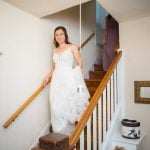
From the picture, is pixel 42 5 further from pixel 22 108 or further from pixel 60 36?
pixel 22 108

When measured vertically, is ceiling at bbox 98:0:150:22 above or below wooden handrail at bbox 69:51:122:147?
above

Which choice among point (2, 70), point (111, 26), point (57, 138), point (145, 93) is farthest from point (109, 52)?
point (57, 138)

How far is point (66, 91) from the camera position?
2.53m

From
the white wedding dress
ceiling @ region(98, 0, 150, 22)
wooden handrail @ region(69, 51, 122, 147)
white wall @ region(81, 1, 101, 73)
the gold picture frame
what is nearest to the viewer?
wooden handrail @ region(69, 51, 122, 147)

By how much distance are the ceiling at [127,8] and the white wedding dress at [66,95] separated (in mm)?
703

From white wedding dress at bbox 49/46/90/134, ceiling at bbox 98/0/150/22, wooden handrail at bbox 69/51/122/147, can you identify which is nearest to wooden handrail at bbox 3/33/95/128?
white wedding dress at bbox 49/46/90/134

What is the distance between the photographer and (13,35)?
8.07 feet

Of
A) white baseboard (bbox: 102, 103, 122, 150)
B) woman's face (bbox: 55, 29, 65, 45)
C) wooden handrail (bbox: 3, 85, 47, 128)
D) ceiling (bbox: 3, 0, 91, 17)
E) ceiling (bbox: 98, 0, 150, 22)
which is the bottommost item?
white baseboard (bbox: 102, 103, 122, 150)

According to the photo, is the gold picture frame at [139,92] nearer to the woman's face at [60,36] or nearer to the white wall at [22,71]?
the woman's face at [60,36]

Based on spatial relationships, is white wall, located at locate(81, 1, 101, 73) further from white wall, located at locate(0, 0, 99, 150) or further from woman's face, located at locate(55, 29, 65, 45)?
woman's face, located at locate(55, 29, 65, 45)

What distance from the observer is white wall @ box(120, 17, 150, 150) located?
2.69 meters

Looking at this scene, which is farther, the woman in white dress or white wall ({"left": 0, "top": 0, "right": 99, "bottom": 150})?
the woman in white dress

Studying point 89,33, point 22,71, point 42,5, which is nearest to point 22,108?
point 22,71

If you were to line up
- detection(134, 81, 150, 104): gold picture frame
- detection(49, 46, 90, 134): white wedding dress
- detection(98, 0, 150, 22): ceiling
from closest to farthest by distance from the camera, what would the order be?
1. detection(98, 0, 150, 22): ceiling
2. detection(49, 46, 90, 134): white wedding dress
3. detection(134, 81, 150, 104): gold picture frame
